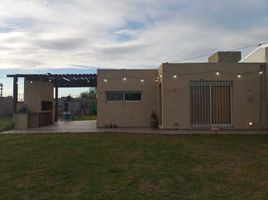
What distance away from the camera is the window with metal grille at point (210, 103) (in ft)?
50.5

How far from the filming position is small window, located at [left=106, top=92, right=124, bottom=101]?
17.4 meters

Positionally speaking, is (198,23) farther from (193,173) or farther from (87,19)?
(193,173)

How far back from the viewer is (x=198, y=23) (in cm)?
1523

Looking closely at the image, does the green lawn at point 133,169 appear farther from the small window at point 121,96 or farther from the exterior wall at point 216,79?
the small window at point 121,96

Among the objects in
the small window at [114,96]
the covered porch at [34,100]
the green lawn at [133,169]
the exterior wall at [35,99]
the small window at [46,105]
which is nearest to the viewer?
the green lawn at [133,169]

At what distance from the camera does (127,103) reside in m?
17.3

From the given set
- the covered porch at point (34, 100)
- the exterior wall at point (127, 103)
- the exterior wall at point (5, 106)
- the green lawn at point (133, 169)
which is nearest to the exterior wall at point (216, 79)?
the exterior wall at point (127, 103)

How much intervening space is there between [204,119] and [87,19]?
278 inches

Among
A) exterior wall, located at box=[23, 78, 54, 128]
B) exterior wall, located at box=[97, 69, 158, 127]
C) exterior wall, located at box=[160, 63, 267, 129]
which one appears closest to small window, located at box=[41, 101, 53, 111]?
exterior wall, located at box=[23, 78, 54, 128]

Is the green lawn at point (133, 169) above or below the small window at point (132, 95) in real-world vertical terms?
below

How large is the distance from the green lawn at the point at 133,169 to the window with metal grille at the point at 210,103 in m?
4.45

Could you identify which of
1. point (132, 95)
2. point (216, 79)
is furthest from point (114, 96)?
point (216, 79)

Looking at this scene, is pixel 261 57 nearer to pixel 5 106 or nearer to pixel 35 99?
pixel 35 99

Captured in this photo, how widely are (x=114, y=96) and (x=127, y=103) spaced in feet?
2.65
